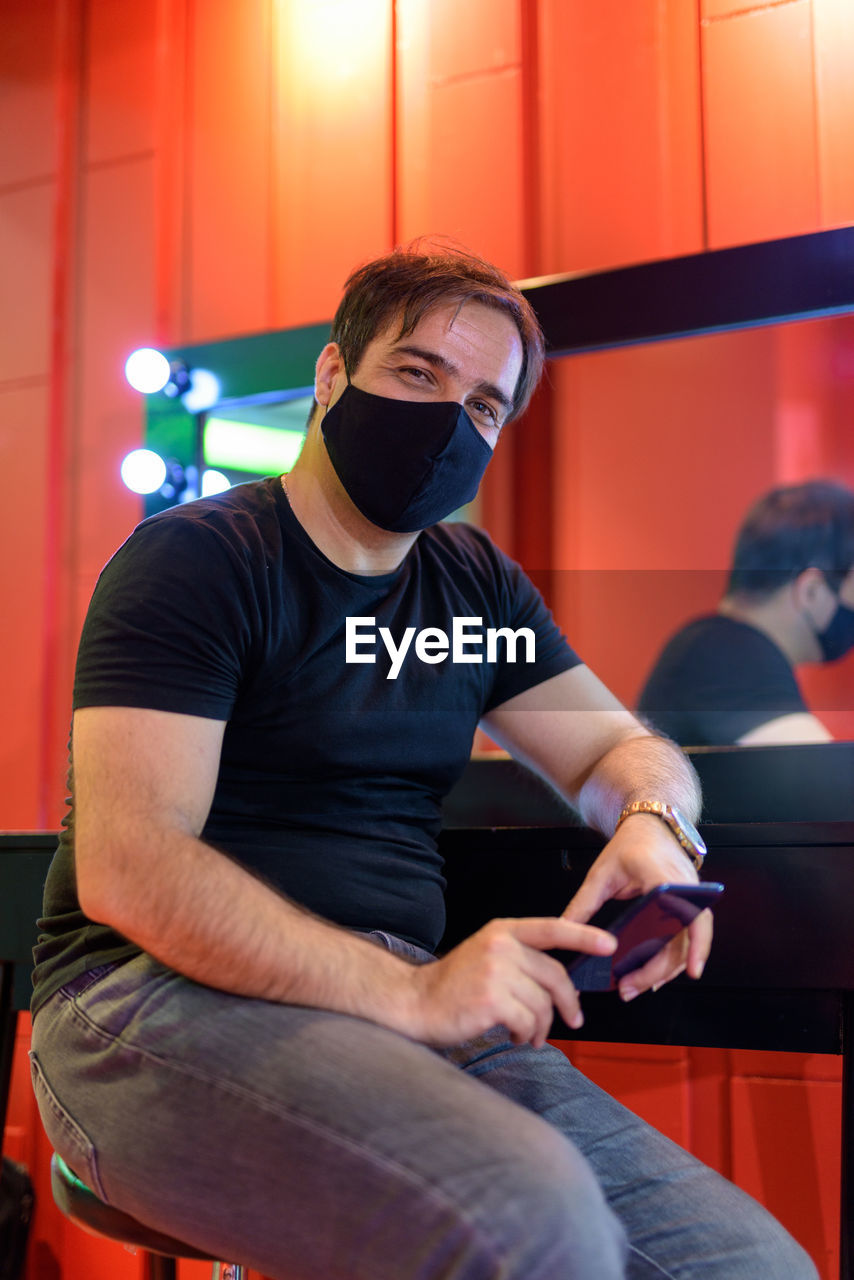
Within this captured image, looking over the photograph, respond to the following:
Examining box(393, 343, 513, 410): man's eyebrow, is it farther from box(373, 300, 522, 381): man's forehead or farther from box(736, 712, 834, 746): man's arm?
box(736, 712, 834, 746): man's arm

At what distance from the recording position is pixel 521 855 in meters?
1.33

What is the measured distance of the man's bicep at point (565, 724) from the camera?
1334mm

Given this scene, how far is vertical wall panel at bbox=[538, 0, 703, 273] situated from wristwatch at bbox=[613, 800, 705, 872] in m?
1.35

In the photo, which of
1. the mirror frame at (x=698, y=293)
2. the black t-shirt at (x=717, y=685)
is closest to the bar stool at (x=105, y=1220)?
the black t-shirt at (x=717, y=685)

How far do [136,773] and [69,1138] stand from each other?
305 mm

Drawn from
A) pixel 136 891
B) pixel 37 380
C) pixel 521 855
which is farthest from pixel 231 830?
pixel 37 380

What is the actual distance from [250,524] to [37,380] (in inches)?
69.9

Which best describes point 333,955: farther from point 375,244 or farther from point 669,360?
point 375,244

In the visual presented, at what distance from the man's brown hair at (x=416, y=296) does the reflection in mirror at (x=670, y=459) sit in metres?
0.80

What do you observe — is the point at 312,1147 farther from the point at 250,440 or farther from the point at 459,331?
the point at 250,440

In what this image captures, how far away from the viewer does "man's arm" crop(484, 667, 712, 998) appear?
1.00 meters

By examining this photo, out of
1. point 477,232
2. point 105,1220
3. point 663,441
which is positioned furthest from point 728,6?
point 105,1220

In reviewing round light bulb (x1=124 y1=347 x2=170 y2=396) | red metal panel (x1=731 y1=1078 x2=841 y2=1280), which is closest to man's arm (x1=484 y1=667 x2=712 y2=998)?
red metal panel (x1=731 y1=1078 x2=841 y2=1280)

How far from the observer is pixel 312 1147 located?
2.48ft
